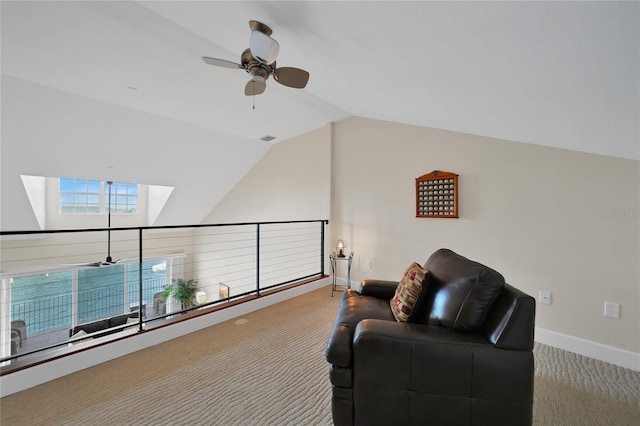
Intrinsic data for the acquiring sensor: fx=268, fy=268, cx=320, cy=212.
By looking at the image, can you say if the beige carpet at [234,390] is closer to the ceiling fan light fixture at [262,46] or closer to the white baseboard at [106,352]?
the white baseboard at [106,352]

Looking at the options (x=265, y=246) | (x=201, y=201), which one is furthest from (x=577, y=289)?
(x=201, y=201)

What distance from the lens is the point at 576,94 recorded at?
141cm

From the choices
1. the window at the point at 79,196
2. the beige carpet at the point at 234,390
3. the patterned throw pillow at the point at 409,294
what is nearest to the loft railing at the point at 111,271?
the window at the point at 79,196

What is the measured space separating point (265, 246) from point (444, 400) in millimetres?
4370

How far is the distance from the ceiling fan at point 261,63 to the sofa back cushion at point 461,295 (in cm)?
173

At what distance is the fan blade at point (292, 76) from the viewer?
6.61ft

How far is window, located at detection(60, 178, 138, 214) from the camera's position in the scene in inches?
215

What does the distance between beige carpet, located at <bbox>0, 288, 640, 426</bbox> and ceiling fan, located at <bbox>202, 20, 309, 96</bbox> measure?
221 cm

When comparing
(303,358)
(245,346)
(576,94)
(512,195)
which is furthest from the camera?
(512,195)

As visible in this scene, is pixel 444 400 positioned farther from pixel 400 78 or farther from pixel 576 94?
pixel 400 78

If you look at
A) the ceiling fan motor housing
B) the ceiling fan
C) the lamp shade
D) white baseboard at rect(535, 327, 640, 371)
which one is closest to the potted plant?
the lamp shade

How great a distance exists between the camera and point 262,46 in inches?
69.4

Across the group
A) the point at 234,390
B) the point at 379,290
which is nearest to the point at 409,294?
the point at 379,290

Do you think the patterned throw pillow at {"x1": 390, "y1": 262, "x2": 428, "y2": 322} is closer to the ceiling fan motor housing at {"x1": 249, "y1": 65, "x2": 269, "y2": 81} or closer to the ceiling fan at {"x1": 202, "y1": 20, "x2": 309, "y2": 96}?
the ceiling fan at {"x1": 202, "y1": 20, "x2": 309, "y2": 96}
